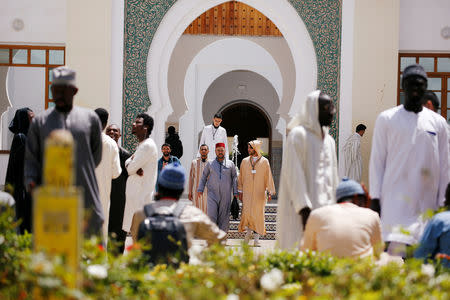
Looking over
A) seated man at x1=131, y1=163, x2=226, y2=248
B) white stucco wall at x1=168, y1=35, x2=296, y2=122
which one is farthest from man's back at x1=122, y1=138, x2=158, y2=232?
white stucco wall at x1=168, y1=35, x2=296, y2=122

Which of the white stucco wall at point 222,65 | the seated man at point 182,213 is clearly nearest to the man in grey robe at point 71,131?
the seated man at point 182,213

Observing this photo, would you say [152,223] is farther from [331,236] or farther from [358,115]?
[358,115]

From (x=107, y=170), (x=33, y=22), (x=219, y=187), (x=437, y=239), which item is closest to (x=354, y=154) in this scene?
(x=219, y=187)

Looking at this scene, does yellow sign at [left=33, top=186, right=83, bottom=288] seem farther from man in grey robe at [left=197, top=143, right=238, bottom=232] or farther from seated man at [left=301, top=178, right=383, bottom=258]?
man in grey robe at [left=197, top=143, right=238, bottom=232]

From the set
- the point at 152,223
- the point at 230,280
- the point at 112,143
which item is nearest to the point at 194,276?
the point at 230,280

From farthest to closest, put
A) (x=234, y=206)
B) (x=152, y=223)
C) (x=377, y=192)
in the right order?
(x=234, y=206)
(x=377, y=192)
(x=152, y=223)

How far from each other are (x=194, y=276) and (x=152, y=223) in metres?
0.48

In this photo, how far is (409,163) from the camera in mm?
3607

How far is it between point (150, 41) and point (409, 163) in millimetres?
5466

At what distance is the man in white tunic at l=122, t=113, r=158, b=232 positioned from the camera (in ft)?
16.6

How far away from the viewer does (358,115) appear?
27.5 feet

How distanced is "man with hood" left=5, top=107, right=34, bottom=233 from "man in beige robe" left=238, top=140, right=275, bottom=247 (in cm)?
326

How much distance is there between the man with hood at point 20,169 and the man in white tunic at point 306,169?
2336mm

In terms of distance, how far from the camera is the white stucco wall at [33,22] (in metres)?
8.60
